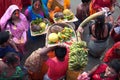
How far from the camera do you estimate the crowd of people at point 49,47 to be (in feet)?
14.7

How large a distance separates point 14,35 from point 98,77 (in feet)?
6.83

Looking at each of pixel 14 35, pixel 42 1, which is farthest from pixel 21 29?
pixel 42 1

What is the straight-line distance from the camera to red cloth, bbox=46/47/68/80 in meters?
4.69

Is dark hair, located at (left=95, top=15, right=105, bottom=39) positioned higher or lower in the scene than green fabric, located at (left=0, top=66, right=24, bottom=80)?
higher

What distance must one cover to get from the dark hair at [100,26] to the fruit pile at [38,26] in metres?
1.13

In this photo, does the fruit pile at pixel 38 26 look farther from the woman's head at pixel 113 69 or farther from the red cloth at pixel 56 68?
the woman's head at pixel 113 69

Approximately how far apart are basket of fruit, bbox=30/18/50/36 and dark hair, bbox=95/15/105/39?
1099 mm

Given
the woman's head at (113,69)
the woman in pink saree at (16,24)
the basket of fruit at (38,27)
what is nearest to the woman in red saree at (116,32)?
the basket of fruit at (38,27)

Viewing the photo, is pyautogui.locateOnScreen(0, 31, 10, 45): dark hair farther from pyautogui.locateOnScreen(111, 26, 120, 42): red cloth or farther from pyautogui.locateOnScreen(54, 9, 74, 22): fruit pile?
pyautogui.locateOnScreen(111, 26, 120, 42): red cloth

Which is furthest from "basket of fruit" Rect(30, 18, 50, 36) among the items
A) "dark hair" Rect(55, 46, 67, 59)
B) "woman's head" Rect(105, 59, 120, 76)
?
"woman's head" Rect(105, 59, 120, 76)

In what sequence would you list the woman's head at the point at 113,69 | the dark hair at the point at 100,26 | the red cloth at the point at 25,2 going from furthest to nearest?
1. the red cloth at the point at 25,2
2. the dark hair at the point at 100,26
3. the woman's head at the point at 113,69

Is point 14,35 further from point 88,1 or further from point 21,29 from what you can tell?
point 88,1

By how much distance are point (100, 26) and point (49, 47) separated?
117 centimetres

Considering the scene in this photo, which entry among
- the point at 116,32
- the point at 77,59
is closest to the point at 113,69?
the point at 77,59
